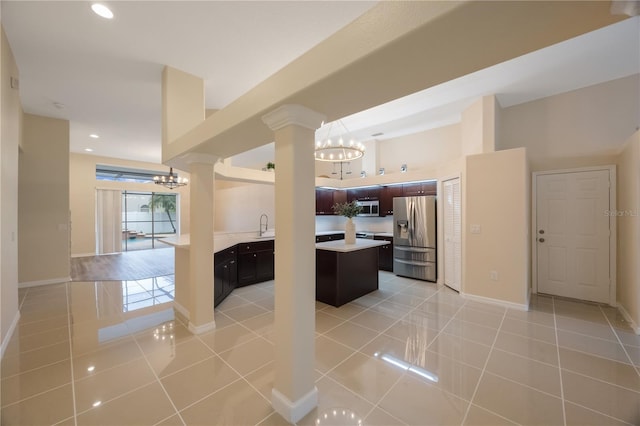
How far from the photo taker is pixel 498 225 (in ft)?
12.5

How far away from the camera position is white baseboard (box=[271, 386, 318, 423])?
1710mm

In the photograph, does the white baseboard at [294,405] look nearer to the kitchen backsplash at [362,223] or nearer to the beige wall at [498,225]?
the beige wall at [498,225]

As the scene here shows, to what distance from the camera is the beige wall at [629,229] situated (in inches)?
117

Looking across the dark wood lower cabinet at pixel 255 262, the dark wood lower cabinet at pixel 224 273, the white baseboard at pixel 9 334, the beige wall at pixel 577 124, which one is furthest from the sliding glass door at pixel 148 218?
the beige wall at pixel 577 124

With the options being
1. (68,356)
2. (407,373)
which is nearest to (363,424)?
(407,373)

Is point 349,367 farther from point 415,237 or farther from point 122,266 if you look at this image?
point 122,266

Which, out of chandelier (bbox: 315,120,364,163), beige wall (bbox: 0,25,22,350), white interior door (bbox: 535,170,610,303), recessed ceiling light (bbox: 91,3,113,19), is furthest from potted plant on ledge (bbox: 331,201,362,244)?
beige wall (bbox: 0,25,22,350)

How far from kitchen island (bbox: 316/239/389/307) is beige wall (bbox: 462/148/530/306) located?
1.63m

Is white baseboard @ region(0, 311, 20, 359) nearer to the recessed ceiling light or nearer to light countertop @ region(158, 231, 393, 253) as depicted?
light countertop @ region(158, 231, 393, 253)

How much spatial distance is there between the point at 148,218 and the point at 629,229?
12.7 metres

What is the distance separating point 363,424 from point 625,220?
4.38 metres

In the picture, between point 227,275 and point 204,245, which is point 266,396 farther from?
point 227,275

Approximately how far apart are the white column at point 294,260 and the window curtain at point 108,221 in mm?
9158

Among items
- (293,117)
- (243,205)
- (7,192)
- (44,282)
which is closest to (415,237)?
(293,117)
